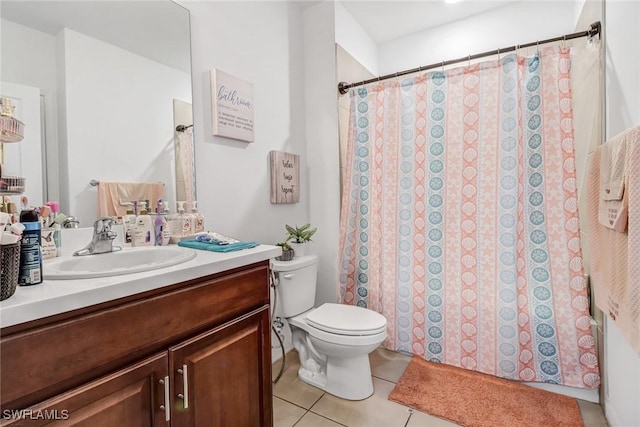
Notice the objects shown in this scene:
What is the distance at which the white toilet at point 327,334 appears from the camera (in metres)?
1.57

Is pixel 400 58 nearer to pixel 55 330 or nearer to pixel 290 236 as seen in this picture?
pixel 290 236

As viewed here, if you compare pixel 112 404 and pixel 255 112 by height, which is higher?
pixel 255 112

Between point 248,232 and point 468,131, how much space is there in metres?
1.41

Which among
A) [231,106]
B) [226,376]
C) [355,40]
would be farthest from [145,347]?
[355,40]

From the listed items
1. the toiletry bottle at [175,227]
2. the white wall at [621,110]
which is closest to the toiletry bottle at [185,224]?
the toiletry bottle at [175,227]

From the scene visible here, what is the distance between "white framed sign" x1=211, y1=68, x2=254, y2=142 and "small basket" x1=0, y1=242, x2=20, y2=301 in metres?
1.08

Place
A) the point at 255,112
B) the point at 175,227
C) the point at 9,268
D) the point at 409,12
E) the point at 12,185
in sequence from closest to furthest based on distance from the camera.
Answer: the point at 9,268, the point at 12,185, the point at 175,227, the point at 255,112, the point at 409,12

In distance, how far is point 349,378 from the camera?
167 centimetres

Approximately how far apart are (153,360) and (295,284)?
1.03 m

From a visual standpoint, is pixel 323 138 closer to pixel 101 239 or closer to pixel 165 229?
pixel 165 229

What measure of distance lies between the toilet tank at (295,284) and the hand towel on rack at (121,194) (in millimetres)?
708

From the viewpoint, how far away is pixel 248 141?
1.83 meters

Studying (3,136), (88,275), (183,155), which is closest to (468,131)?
(183,155)

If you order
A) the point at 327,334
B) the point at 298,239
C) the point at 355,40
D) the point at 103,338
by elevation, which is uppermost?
the point at 355,40
